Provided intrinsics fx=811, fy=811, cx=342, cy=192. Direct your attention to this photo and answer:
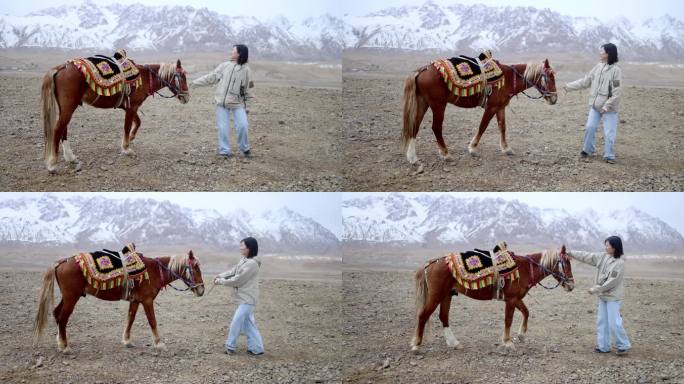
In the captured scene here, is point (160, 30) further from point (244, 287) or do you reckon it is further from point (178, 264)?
point (244, 287)

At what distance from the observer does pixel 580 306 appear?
6.70m

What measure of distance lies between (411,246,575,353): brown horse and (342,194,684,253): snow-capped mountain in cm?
111

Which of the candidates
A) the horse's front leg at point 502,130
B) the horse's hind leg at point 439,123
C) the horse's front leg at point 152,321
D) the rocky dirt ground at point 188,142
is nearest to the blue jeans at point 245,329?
the horse's front leg at point 152,321

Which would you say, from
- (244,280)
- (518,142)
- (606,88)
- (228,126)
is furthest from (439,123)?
(244,280)

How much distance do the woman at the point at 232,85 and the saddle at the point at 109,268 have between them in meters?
1.29

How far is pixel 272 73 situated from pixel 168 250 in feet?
8.12

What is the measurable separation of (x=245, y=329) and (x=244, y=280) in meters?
0.40

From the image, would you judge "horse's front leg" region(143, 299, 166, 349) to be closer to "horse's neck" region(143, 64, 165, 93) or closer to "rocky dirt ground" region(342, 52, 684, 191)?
"horse's neck" region(143, 64, 165, 93)

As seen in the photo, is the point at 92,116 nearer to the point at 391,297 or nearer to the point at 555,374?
the point at 391,297

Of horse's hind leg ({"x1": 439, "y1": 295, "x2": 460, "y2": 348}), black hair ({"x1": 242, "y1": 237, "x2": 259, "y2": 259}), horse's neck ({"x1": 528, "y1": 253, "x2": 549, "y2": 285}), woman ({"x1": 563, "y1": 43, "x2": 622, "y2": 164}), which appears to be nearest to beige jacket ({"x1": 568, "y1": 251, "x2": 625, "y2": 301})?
horse's neck ({"x1": 528, "y1": 253, "x2": 549, "y2": 285})

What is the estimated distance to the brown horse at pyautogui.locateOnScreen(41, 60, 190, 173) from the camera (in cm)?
577

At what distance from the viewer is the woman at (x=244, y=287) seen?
588 cm

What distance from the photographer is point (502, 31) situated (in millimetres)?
7816

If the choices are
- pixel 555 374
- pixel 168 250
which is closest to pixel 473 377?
pixel 555 374
